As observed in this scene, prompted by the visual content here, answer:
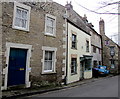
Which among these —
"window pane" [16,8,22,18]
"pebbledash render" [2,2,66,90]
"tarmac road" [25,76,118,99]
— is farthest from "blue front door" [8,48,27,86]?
"window pane" [16,8,22,18]

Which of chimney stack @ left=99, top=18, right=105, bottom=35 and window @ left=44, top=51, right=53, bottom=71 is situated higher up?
chimney stack @ left=99, top=18, right=105, bottom=35

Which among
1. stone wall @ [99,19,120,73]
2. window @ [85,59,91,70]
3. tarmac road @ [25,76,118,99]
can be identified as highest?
stone wall @ [99,19,120,73]

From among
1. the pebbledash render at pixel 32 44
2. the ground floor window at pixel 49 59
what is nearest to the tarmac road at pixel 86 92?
the pebbledash render at pixel 32 44

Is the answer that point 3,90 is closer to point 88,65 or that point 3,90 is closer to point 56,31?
point 56,31

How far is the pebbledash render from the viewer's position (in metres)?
6.88

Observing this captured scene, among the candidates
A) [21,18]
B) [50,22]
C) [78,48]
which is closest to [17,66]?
[21,18]

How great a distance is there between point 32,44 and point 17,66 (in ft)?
5.88

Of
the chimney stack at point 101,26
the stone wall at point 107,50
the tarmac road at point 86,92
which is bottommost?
the tarmac road at point 86,92

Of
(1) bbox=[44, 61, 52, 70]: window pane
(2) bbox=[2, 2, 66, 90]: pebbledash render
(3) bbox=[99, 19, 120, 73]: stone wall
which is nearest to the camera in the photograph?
(2) bbox=[2, 2, 66, 90]: pebbledash render

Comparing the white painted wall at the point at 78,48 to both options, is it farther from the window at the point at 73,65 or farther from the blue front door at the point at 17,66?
the blue front door at the point at 17,66

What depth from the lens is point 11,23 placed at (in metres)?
7.03

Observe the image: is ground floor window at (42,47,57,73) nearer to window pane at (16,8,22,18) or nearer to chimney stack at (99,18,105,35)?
window pane at (16,8,22,18)

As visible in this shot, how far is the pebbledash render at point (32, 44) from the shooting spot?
688cm

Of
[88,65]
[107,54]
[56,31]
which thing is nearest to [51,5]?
[56,31]
